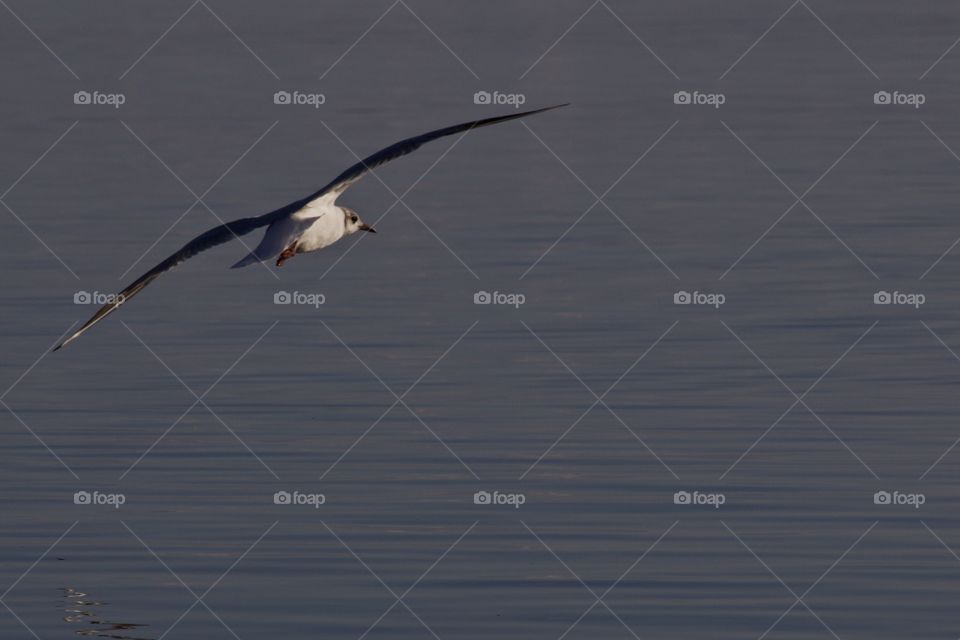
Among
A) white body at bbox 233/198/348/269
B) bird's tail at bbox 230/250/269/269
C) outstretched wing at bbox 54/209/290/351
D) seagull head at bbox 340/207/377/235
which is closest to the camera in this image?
outstretched wing at bbox 54/209/290/351

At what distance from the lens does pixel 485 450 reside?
17219 mm

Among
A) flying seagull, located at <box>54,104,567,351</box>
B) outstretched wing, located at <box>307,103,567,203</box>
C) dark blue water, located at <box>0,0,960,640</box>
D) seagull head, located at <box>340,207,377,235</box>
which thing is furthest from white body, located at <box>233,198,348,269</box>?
dark blue water, located at <box>0,0,960,640</box>

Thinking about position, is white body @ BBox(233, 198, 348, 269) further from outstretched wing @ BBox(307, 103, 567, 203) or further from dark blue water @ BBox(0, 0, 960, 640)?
dark blue water @ BBox(0, 0, 960, 640)

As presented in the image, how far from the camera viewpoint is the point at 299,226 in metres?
16.8

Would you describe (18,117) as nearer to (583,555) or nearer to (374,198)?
(374,198)

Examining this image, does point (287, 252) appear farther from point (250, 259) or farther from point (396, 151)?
point (396, 151)

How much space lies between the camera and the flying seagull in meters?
15.5

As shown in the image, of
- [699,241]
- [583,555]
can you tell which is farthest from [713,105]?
[583,555]

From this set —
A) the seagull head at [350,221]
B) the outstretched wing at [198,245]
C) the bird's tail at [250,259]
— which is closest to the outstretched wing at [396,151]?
the outstretched wing at [198,245]

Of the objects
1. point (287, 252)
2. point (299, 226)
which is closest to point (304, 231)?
point (299, 226)

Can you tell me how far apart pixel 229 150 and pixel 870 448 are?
57.6 ft

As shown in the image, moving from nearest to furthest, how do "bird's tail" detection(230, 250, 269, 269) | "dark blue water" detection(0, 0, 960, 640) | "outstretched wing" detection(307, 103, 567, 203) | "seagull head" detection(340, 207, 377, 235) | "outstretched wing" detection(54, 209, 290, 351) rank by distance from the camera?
"dark blue water" detection(0, 0, 960, 640) → "outstretched wing" detection(307, 103, 567, 203) → "outstretched wing" detection(54, 209, 290, 351) → "bird's tail" detection(230, 250, 269, 269) → "seagull head" detection(340, 207, 377, 235)

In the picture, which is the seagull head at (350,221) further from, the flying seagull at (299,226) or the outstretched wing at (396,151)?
the outstretched wing at (396,151)

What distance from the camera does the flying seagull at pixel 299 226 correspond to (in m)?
15.5
